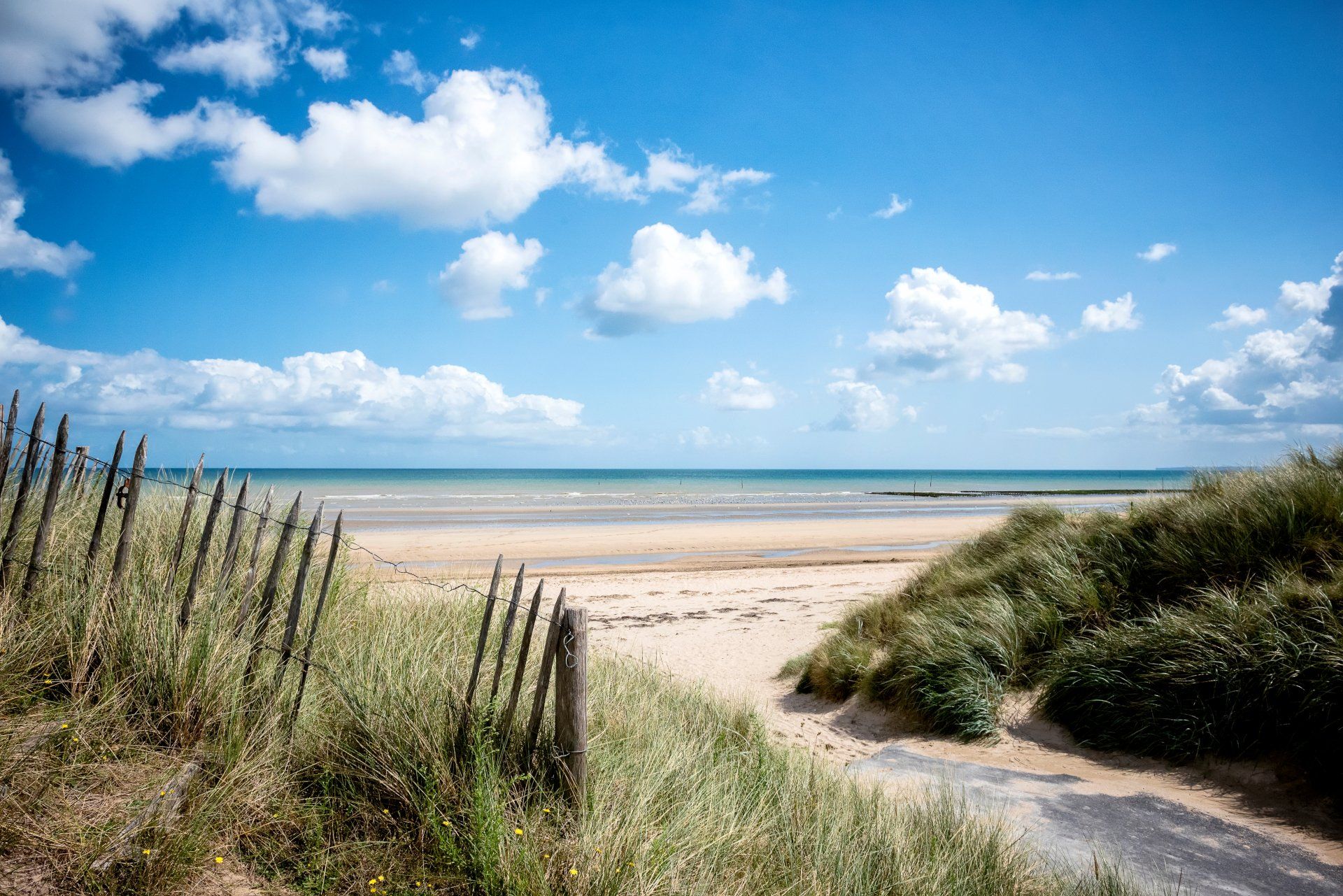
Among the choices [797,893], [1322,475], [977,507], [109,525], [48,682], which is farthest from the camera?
[977,507]

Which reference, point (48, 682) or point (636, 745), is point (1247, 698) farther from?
point (48, 682)

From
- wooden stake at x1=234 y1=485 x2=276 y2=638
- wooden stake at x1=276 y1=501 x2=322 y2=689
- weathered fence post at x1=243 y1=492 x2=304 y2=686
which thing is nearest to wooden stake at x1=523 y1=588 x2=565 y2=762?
wooden stake at x1=276 y1=501 x2=322 y2=689

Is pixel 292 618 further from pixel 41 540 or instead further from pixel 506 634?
pixel 41 540

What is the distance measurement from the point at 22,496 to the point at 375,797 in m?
3.68

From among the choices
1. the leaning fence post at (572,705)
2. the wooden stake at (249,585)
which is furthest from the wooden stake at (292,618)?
the leaning fence post at (572,705)

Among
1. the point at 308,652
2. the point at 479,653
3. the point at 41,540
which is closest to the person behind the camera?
the point at 479,653

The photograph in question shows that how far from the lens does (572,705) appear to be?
3721mm

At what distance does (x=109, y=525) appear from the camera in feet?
19.1

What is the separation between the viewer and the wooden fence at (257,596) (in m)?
3.73

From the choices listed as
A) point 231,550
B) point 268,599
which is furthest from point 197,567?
point 268,599

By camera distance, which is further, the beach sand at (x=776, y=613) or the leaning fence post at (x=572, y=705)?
the beach sand at (x=776, y=613)

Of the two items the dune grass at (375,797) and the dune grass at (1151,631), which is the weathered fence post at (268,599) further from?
the dune grass at (1151,631)

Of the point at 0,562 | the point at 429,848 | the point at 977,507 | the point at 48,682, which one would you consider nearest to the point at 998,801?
the point at 429,848

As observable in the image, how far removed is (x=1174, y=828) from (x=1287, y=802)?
3.01ft
